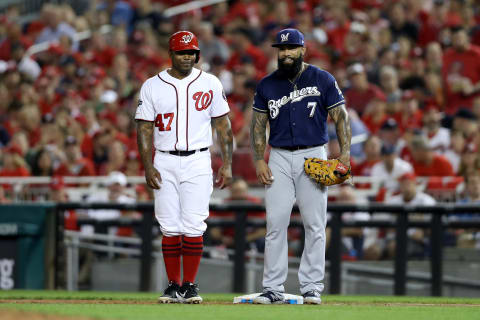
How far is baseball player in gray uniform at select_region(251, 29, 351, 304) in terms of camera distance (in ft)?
25.3

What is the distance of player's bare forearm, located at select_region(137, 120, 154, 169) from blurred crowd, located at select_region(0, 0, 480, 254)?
430cm

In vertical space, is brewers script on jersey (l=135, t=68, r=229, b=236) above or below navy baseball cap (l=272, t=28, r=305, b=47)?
below

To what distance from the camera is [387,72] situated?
1473cm

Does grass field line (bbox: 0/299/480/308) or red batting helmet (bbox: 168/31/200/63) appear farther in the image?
grass field line (bbox: 0/299/480/308)

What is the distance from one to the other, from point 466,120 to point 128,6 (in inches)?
360

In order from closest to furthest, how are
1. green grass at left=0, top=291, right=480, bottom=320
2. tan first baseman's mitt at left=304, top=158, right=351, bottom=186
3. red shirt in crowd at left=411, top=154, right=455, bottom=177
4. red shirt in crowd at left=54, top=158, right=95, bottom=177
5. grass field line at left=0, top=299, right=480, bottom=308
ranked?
green grass at left=0, top=291, right=480, bottom=320 < tan first baseman's mitt at left=304, top=158, right=351, bottom=186 < grass field line at left=0, top=299, right=480, bottom=308 < red shirt in crowd at left=411, top=154, right=455, bottom=177 < red shirt in crowd at left=54, top=158, right=95, bottom=177

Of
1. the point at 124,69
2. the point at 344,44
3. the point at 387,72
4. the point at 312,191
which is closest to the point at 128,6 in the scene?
the point at 124,69

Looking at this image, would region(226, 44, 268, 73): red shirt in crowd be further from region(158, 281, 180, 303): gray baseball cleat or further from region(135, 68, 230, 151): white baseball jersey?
region(158, 281, 180, 303): gray baseball cleat

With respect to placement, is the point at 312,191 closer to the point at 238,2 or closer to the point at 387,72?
the point at 387,72

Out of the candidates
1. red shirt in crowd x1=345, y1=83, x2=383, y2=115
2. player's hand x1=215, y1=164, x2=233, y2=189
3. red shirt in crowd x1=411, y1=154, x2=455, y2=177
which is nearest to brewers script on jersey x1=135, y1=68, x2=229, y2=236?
player's hand x1=215, y1=164, x2=233, y2=189

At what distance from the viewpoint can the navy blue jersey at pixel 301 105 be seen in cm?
775

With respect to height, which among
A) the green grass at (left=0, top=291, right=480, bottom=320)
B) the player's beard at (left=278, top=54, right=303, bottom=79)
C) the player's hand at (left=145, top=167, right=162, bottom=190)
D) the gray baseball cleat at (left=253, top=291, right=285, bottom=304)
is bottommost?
the green grass at (left=0, top=291, right=480, bottom=320)

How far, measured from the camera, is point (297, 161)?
7.76 m

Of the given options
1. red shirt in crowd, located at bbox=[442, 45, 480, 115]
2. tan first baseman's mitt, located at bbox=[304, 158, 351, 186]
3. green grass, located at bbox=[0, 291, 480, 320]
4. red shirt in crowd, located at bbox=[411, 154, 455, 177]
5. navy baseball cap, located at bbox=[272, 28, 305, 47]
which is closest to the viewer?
green grass, located at bbox=[0, 291, 480, 320]
